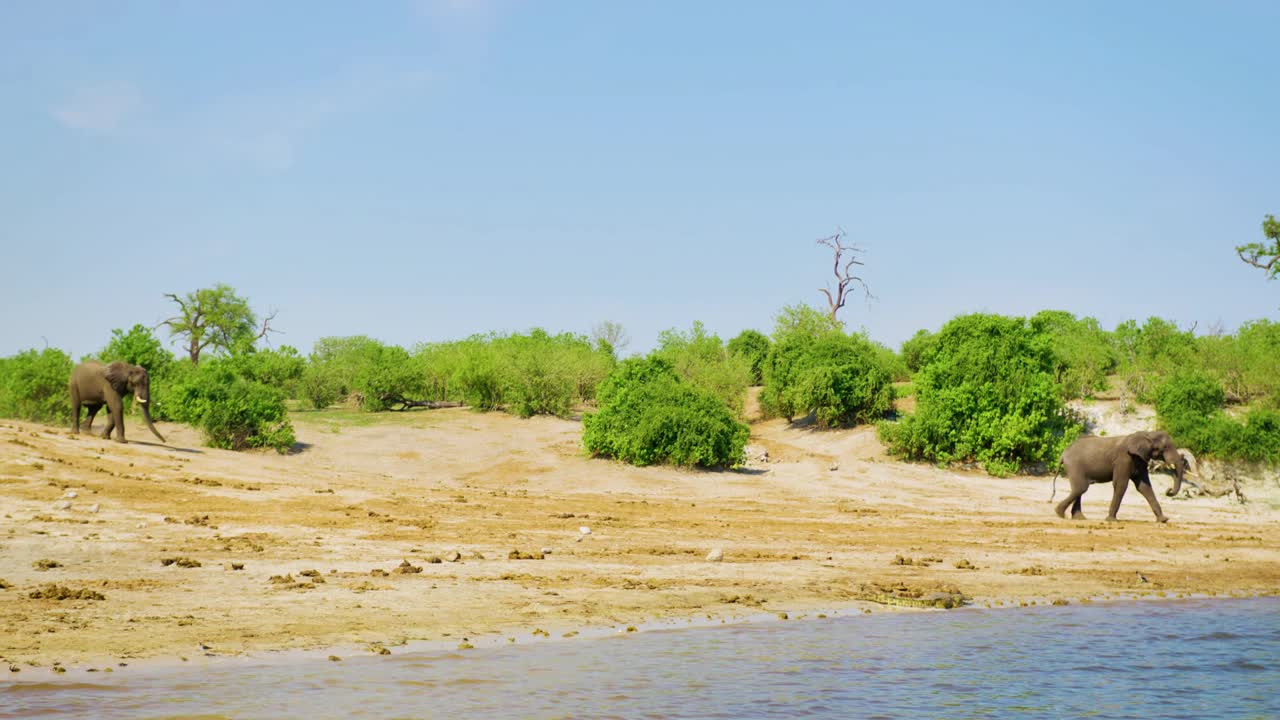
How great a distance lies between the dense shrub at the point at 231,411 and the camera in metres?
27.6

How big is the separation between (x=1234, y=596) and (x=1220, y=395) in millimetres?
19404

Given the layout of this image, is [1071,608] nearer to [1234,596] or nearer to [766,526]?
[1234,596]

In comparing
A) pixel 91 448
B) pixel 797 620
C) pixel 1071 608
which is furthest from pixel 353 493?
pixel 1071 608

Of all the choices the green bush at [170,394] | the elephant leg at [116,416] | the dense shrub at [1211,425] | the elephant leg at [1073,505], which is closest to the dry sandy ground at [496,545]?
the elephant leg at [1073,505]

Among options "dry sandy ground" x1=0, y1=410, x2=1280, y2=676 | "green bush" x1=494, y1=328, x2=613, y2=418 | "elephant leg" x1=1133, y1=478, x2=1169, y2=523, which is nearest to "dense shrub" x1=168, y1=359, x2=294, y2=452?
"dry sandy ground" x1=0, y1=410, x2=1280, y2=676

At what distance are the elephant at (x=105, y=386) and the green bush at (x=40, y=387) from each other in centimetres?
588

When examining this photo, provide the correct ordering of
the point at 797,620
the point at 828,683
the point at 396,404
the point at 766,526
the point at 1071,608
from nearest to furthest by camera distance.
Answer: the point at 828,683 → the point at 797,620 → the point at 1071,608 → the point at 766,526 → the point at 396,404

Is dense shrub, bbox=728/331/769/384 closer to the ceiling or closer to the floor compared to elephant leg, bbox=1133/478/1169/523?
closer to the ceiling

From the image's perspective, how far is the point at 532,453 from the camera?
2852cm

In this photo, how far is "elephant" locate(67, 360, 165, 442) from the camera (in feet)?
83.9

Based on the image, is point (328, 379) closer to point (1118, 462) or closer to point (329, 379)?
point (329, 379)

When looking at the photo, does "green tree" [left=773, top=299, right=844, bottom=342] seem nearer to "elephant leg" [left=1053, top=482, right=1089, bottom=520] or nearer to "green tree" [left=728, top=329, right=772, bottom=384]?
"green tree" [left=728, top=329, right=772, bottom=384]

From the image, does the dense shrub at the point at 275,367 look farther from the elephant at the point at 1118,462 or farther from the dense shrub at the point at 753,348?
the elephant at the point at 1118,462

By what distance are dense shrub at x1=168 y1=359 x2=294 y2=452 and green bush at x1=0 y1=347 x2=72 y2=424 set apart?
5.35 m
